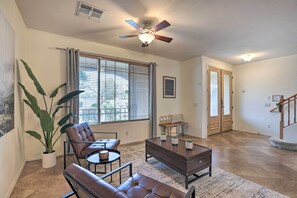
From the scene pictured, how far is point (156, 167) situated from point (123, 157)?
916 mm

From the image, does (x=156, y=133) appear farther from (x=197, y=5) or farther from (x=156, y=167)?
(x=197, y=5)

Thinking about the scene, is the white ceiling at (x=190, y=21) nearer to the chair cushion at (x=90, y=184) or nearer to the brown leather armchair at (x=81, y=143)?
the brown leather armchair at (x=81, y=143)

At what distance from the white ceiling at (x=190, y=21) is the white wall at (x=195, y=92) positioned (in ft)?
3.26

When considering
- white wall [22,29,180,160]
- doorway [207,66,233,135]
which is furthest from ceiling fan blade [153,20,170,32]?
doorway [207,66,233,135]

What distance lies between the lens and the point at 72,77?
364 centimetres

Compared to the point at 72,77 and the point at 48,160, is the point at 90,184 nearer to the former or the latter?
the point at 48,160

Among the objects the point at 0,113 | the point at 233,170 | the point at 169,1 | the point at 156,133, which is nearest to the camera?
the point at 0,113

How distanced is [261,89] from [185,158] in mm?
5284

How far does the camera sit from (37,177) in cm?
263

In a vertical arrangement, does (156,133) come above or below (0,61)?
below

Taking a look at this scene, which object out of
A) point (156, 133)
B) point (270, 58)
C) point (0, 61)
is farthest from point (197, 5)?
point (270, 58)

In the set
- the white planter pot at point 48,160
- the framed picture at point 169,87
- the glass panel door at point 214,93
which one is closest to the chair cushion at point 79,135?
the white planter pot at point 48,160

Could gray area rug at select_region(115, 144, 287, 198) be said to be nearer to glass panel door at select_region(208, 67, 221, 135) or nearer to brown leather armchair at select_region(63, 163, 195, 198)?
brown leather armchair at select_region(63, 163, 195, 198)

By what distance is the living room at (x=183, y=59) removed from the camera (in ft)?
8.27
